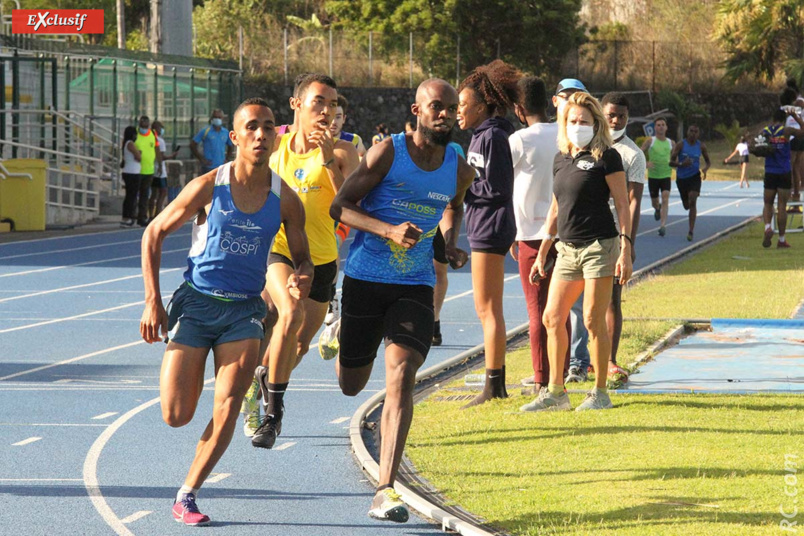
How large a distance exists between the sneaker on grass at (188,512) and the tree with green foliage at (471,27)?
48.3 m

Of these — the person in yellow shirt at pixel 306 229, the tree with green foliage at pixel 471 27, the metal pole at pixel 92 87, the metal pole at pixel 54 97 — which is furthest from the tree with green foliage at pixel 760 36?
the person in yellow shirt at pixel 306 229

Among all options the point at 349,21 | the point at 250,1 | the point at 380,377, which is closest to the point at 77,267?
the point at 380,377

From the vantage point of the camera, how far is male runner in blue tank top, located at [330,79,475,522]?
638 cm

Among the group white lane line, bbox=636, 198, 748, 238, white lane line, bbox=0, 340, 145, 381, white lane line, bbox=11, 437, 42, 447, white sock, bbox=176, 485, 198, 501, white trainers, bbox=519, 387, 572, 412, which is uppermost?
white sock, bbox=176, 485, 198, 501

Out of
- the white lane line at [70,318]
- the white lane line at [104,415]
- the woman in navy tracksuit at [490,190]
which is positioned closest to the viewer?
the woman in navy tracksuit at [490,190]

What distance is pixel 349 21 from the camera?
55.8 metres

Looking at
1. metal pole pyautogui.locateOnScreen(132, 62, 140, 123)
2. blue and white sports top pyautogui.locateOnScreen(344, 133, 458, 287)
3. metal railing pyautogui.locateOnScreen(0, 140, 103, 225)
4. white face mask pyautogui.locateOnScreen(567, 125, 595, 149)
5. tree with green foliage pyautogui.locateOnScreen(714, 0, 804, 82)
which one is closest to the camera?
blue and white sports top pyautogui.locateOnScreen(344, 133, 458, 287)

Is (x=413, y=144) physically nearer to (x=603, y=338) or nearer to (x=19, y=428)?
(x=603, y=338)

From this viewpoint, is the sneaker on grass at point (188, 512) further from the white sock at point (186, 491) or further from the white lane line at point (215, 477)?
the white lane line at point (215, 477)

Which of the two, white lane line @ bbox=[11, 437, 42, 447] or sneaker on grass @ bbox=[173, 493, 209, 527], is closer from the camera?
sneaker on grass @ bbox=[173, 493, 209, 527]

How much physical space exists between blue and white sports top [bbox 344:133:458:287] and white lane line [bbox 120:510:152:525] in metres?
1.59

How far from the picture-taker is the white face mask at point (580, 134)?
8195mm

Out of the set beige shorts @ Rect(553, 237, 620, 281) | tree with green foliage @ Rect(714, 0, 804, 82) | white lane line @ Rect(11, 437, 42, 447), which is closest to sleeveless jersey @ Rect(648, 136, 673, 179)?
beige shorts @ Rect(553, 237, 620, 281)

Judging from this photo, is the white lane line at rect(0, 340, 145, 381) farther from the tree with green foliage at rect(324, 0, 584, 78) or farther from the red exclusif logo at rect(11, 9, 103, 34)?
the tree with green foliage at rect(324, 0, 584, 78)
